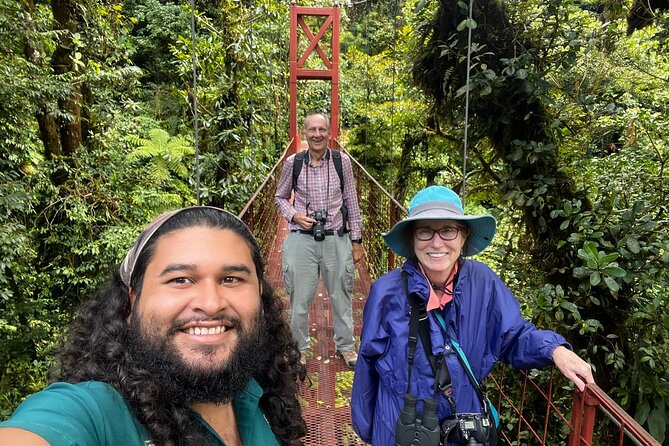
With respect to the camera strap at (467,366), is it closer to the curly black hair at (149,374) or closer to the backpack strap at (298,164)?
the curly black hair at (149,374)

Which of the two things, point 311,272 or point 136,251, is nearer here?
A: point 136,251

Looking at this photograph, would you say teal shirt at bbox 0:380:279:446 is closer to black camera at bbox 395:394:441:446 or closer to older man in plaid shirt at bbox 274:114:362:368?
black camera at bbox 395:394:441:446

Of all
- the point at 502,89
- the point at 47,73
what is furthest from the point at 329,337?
the point at 47,73

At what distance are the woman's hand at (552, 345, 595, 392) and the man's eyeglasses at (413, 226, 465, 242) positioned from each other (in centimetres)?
32

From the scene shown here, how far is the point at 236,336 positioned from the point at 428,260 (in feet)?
1.66

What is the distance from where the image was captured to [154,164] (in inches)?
214

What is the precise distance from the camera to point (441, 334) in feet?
3.24

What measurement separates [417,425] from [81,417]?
2.05 feet

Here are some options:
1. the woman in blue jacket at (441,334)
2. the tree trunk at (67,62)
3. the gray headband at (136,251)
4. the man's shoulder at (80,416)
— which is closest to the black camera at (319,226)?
the woman in blue jacket at (441,334)

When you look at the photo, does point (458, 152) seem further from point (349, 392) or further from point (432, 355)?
point (432, 355)

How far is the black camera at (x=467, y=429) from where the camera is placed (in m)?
0.94

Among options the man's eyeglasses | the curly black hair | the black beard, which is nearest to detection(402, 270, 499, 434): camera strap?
the man's eyeglasses

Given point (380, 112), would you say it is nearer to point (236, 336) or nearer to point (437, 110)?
point (437, 110)

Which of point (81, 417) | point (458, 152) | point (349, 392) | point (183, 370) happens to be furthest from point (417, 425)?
point (458, 152)
